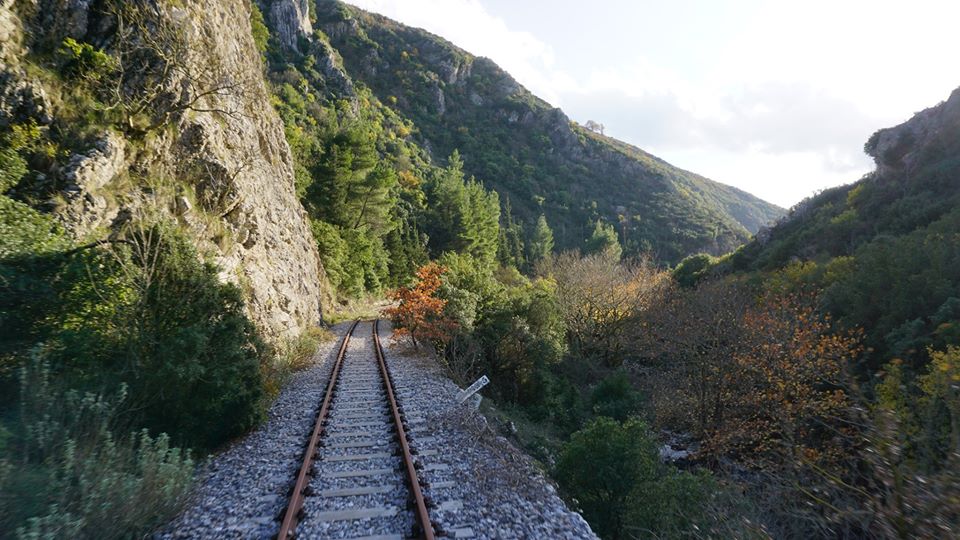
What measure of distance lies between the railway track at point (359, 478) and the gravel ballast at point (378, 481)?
0.02 metres

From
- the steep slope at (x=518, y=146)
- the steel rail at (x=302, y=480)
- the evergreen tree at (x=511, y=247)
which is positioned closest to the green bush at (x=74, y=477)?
the steel rail at (x=302, y=480)

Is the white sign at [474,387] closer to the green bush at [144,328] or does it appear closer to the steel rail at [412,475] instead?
the steel rail at [412,475]

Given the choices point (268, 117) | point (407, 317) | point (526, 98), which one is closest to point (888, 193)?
point (407, 317)

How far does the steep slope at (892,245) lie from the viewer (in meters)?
13.4

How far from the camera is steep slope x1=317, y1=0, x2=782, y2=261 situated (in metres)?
83.8

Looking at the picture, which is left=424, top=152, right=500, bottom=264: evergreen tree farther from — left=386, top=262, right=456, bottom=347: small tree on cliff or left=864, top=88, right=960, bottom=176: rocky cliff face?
left=864, top=88, right=960, bottom=176: rocky cliff face

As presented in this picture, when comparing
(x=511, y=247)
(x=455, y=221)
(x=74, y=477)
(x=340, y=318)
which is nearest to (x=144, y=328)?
(x=74, y=477)

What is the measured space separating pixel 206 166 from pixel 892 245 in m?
23.9

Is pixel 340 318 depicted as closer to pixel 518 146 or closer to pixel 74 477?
pixel 74 477

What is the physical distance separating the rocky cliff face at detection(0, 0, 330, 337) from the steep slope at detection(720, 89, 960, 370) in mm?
14318

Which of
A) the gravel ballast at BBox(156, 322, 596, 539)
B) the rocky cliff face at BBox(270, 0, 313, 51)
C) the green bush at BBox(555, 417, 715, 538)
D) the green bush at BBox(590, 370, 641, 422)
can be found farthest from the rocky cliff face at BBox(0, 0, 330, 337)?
the rocky cliff face at BBox(270, 0, 313, 51)

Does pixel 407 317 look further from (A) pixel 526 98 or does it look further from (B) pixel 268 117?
(A) pixel 526 98

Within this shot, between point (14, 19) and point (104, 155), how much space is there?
Answer: 2843mm

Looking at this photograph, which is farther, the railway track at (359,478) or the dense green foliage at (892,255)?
the dense green foliage at (892,255)
